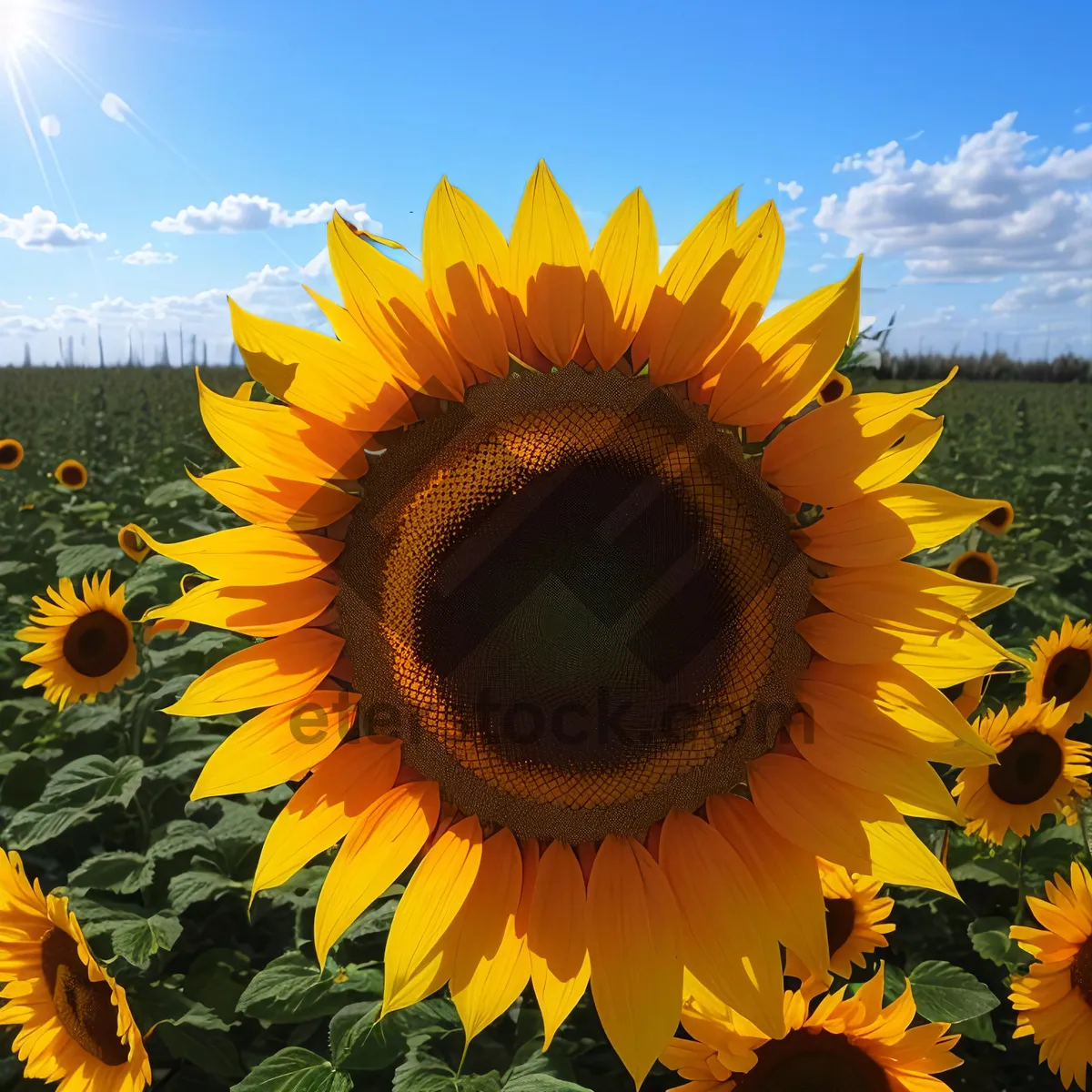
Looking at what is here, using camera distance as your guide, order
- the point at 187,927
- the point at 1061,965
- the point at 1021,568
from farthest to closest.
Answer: the point at 1021,568 < the point at 187,927 < the point at 1061,965

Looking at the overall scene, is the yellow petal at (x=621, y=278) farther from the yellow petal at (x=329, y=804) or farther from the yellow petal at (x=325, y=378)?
the yellow petal at (x=329, y=804)

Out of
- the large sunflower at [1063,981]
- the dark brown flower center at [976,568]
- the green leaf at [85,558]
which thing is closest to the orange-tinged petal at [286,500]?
the large sunflower at [1063,981]

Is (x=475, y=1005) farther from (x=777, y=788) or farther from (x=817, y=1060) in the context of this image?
(x=817, y=1060)

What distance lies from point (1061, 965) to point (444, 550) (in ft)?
6.75

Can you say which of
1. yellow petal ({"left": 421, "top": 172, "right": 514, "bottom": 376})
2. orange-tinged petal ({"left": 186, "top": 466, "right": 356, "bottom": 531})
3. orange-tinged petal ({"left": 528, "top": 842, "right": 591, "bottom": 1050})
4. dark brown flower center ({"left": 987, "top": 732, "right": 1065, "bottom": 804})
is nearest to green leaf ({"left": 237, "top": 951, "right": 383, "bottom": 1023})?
orange-tinged petal ({"left": 528, "top": 842, "right": 591, "bottom": 1050})

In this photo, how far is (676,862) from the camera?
1.33 meters

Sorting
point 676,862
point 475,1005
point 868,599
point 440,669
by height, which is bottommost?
point 475,1005

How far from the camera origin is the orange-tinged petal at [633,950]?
1.25m

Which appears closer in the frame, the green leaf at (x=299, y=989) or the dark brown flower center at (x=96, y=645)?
the green leaf at (x=299, y=989)

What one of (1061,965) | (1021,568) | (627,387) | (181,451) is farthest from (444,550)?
Result: (181,451)

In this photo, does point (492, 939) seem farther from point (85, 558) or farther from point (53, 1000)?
point (85, 558)

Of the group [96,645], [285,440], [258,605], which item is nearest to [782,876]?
[258,605]

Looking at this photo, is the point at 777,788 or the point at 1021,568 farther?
the point at 1021,568

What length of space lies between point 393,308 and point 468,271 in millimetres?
121
